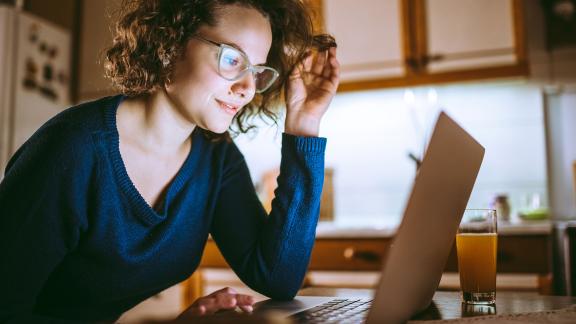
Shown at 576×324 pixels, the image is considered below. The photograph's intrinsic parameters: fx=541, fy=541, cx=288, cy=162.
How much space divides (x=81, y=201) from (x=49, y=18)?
2.83 m

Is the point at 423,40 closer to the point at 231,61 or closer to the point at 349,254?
the point at 349,254

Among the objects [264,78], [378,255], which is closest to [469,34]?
[378,255]

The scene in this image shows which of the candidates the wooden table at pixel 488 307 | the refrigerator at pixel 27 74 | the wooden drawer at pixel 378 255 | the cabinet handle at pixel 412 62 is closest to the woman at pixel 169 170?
the wooden table at pixel 488 307

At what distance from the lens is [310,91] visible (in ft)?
3.87

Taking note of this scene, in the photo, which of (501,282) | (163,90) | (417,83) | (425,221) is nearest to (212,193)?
(163,90)

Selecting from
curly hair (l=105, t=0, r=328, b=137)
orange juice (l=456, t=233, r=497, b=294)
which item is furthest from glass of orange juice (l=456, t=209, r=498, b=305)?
curly hair (l=105, t=0, r=328, b=137)

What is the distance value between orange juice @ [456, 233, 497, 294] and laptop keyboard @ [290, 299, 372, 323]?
151mm

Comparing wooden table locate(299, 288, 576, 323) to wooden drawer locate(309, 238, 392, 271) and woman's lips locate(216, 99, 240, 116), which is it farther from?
wooden drawer locate(309, 238, 392, 271)

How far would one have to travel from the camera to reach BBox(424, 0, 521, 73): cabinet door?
7.53ft

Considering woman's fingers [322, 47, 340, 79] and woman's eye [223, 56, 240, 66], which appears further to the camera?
woman's fingers [322, 47, 340, 79]

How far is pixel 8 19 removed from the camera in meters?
2.76

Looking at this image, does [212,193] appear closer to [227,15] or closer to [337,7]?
[227,15]

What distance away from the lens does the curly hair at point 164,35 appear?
1045 millimetres

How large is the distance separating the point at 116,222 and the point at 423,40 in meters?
1.87
